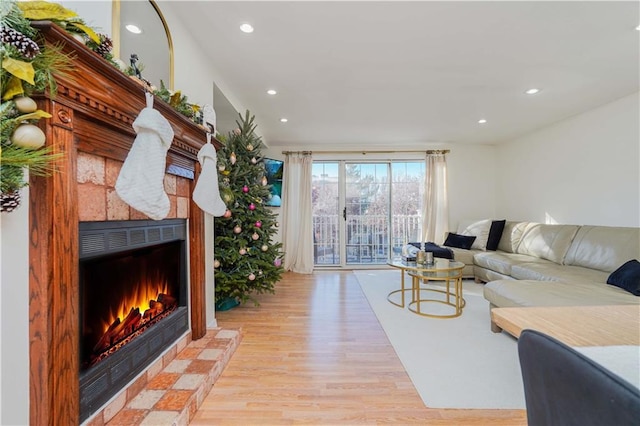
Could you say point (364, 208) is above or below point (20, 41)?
below

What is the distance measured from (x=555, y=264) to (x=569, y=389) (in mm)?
3629

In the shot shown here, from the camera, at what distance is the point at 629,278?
2.08m

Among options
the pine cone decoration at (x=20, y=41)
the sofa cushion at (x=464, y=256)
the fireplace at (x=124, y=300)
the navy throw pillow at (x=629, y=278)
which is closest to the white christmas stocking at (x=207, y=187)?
the fireplace at (x=124, y=300)

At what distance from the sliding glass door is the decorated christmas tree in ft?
7.29

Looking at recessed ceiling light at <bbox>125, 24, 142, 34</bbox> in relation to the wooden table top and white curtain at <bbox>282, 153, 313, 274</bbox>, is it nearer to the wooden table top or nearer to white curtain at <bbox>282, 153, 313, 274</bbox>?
the wooden table top

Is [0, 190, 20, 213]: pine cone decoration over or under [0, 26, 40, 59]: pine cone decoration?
under

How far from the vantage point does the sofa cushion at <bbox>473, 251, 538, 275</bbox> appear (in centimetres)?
318

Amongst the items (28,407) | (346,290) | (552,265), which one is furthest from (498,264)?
(28,407)

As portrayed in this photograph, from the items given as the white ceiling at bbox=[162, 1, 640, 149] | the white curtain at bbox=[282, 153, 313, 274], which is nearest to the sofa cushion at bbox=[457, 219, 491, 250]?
the white ceiling at bbox=[162, 1, 640, 149]

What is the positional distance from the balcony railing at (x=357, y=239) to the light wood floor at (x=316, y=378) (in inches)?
90.2

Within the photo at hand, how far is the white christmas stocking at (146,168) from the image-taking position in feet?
3.64

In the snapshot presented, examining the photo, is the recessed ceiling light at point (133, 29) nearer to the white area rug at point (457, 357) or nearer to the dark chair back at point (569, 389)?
the dark chair back at point (569, 389)

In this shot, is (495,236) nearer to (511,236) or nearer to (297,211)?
(511,236)

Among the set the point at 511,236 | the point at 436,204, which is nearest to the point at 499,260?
the point at 511,236
